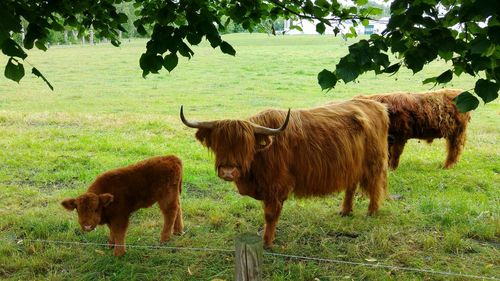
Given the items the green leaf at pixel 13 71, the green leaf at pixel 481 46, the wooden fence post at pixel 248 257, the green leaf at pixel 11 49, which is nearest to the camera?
the green leaf at pixel 481 46

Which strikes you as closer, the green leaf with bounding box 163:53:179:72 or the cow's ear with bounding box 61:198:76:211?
the green leaf with bounding box 163:53:179:72

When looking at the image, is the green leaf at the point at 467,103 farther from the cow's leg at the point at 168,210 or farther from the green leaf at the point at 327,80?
the cow's leg at the point at 168,210

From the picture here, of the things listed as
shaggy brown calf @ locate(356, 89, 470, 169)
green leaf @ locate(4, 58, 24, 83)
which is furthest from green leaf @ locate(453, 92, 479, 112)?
shaggy brown calf @ locate(356, 89, 470, 169)

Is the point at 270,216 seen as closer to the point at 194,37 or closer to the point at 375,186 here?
the point at 375,186

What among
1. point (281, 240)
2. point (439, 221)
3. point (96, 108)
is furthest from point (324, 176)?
point (96, 108)

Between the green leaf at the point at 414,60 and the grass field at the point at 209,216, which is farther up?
the green leaf at the point at 414,60

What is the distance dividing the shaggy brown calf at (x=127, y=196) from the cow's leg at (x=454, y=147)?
5033 millimetres

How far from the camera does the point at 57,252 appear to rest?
4.62m

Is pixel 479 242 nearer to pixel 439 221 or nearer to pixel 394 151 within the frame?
pixel 439 221

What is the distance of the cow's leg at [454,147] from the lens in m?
7.90

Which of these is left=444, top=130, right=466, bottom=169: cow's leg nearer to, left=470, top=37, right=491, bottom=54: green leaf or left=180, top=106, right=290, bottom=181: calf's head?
left=180, top=106, right=290, bottom=181: calf's head

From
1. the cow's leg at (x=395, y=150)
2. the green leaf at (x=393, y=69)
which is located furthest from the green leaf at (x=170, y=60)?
the cow's leg at (x=395, y=150)

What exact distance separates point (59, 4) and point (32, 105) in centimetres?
1293

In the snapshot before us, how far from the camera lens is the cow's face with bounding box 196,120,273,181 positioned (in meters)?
4.22
